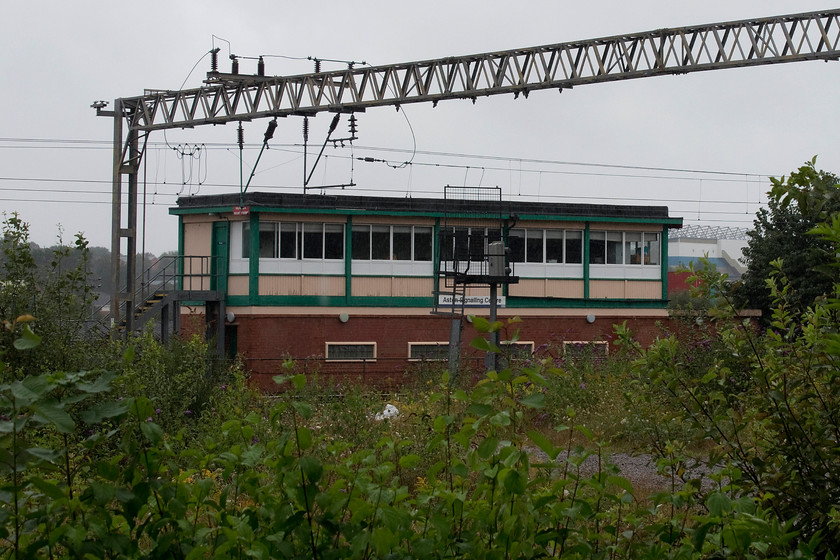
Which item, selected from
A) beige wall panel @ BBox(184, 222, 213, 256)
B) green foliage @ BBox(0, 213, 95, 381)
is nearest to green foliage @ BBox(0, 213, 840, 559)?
green foliage @ BBox(0, 213, 95, 381)

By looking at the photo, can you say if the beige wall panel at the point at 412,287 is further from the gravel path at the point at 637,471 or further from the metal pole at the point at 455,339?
the gravel path at the point at 637,471

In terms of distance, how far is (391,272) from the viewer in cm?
2647

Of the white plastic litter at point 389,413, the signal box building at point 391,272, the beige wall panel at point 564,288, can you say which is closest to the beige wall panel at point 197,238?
the signal box building at point 391,272

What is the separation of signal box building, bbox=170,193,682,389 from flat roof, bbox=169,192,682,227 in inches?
1.3

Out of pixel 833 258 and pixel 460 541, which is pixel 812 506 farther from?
pixel 460 541

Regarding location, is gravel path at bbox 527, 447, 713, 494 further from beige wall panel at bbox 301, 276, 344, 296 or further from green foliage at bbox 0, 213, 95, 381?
beige wall panel at bbox 301, 276, 344, 296

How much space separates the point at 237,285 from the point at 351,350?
3694 mm

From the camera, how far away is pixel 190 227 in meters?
27.7

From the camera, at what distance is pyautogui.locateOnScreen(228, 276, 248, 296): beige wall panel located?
2559cm

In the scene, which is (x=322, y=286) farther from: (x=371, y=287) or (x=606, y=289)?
(x=606, y=289)

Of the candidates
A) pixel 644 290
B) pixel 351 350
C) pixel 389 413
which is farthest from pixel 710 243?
pixel 389 413

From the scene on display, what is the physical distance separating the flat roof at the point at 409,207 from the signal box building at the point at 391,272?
0.11ft

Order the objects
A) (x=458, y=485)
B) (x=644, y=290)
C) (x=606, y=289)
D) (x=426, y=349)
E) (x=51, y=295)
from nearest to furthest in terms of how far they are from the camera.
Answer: (x=458, y=485)
(x=51, y=295)
(x=426, y=349)
(x=606, y=289)
(x=644, y=290)

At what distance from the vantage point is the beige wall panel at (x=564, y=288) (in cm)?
2792
